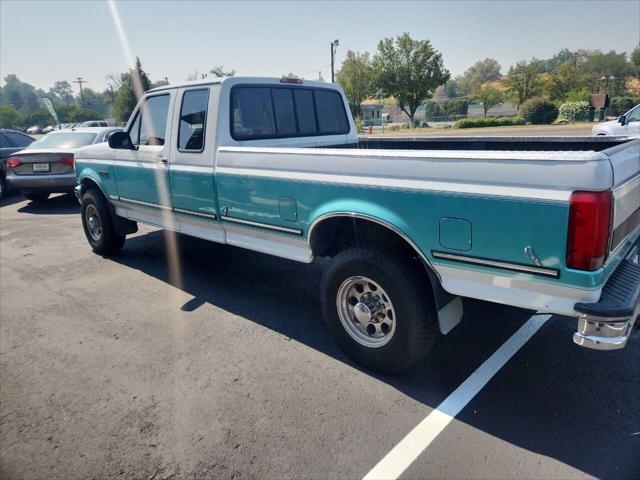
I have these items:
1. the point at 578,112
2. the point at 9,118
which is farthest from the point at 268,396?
the point at 9,118

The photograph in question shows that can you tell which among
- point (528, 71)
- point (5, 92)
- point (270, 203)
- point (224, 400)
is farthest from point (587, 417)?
point (5, 92)

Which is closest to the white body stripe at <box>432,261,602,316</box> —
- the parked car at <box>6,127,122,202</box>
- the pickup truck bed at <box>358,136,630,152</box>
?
the pickup truck bed at <box>358,136,630,152</box>

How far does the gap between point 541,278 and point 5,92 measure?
242071 mm

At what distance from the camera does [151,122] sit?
516 cm

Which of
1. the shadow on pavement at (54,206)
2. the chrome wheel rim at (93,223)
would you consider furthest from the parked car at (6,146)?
the chrome wheel rim at (93,223)

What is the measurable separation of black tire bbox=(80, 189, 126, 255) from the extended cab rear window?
2.80 metres

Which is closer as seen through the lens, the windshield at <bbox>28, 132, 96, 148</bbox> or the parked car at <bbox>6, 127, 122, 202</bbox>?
the parked car at <bbox>6, 127, 122, 202</bbox>

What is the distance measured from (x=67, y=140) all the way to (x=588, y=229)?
1120 centimetres

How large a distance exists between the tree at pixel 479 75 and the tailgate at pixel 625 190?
562 feet

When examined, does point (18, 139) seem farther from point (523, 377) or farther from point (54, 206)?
point (523, 377)

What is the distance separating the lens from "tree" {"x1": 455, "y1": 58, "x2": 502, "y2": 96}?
165375 mm

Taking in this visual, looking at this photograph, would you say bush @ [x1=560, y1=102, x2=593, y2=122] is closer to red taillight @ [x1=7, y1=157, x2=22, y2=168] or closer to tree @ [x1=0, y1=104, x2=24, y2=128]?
red taillight @ [x1=7, y1=157, x2=22, y2=168]

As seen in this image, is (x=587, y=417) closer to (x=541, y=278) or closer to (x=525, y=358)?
(x=525, y=358)

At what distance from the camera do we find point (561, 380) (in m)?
3.14
